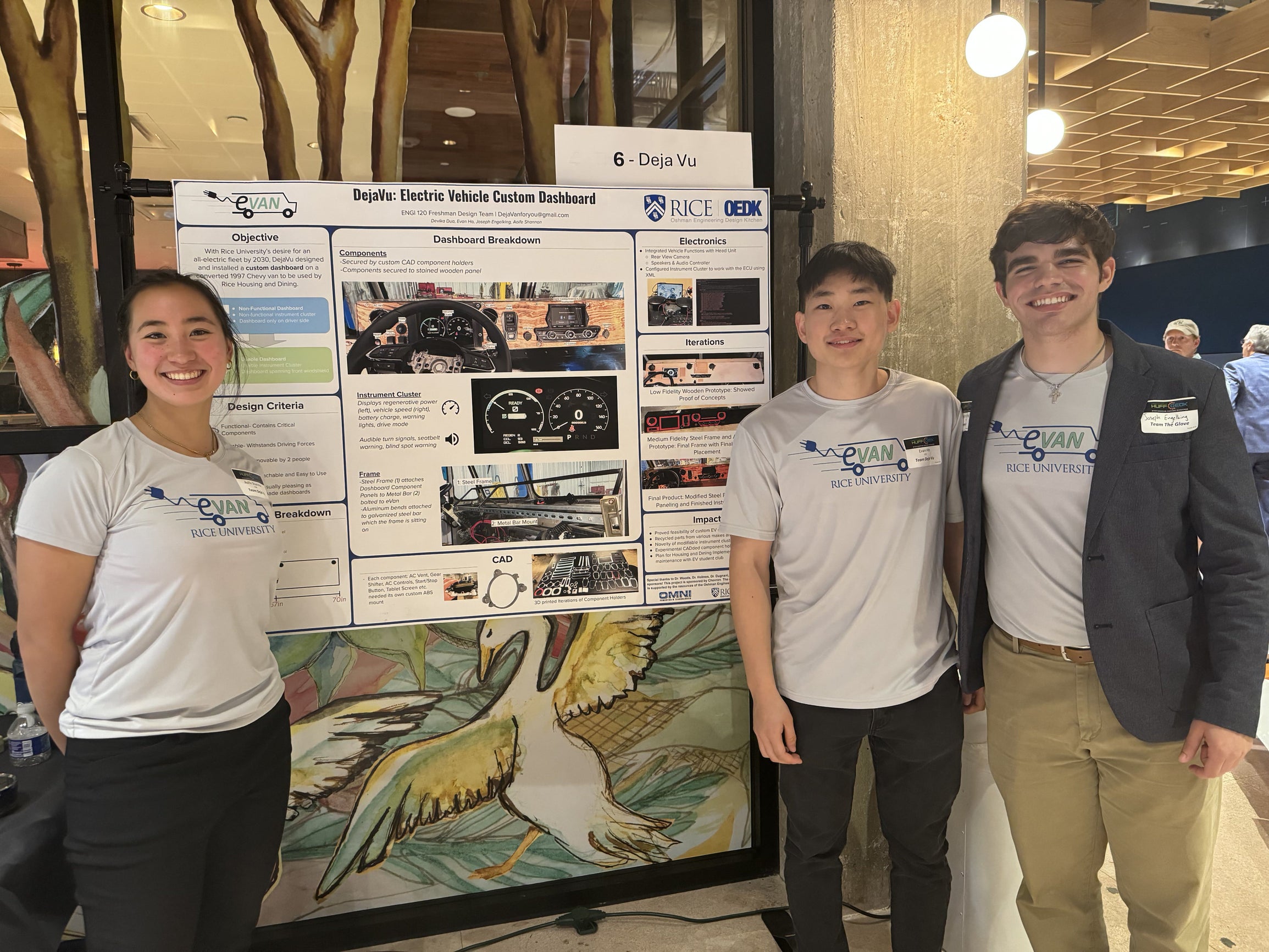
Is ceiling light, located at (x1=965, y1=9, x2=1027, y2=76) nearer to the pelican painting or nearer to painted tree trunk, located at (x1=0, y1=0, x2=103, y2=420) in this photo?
the pelican painting

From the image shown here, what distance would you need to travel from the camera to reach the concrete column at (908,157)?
2.15 m

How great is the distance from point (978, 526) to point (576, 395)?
1055 millimetres

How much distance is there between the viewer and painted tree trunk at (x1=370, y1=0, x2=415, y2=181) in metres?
2.04

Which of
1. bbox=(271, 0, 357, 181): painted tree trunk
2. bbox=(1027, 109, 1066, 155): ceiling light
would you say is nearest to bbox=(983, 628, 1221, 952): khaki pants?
bbox=(271, 0, 357, 181): painted tree trunk

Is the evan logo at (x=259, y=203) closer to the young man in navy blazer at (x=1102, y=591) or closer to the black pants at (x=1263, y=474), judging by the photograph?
the young man in navy blazer at (x=1102, y=591)

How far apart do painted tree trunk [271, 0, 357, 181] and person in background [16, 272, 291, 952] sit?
2.31ft

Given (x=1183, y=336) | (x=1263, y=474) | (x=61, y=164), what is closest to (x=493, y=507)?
(x=61, y=164)

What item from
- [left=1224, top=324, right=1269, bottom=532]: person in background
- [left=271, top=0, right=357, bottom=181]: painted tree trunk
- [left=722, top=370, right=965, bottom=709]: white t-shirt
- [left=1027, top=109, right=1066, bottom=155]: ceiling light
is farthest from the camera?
[left=1224, top=324, right=1269, bottom=532]: person in background

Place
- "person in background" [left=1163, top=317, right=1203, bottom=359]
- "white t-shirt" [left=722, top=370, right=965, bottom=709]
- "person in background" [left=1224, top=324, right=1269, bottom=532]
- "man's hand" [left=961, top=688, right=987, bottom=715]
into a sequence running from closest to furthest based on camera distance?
"white t-shirt" [left=722, top=370, right=965, bottom=709] < "man's hand" [left=961, top=688, right=987, bottom=715] < "person in background" [left=1224, top=324, right=1269, bottom=532] < "person in background" [left=1163, top=317, right=1203, bottom=359]

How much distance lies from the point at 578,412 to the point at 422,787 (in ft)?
4.09

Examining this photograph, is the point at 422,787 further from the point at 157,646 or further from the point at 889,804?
the point at 889,804

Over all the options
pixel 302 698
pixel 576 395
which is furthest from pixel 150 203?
pixel 302 698

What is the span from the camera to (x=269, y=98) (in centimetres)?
198

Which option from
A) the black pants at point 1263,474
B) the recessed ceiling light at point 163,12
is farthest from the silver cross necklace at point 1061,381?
the black pants at point 1263,474
